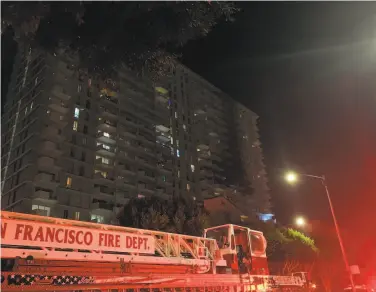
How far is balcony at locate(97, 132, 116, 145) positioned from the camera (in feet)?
208

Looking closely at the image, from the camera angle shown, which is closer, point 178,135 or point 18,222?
point 18,222

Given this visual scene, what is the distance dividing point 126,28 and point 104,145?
59735 millimetres

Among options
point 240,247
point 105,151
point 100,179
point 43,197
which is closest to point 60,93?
point 105,151

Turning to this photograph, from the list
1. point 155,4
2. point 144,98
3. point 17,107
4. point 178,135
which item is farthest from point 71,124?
point 155,4

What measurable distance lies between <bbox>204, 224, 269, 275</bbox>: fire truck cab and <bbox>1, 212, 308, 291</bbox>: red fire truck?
42 millimetres

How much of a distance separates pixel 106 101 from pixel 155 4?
210 ft

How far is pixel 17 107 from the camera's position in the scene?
213 feet

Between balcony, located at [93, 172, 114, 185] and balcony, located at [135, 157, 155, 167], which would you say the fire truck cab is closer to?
balcony, located at [93, 172, 114, 185]

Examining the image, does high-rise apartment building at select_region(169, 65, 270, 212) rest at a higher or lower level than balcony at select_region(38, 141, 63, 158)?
higher

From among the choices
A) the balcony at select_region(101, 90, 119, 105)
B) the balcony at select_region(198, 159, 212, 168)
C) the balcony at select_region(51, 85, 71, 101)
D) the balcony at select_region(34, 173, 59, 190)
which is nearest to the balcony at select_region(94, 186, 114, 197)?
the balcony at select_region(34, 173, 59, 190)

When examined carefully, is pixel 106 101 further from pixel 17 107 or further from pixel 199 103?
pixel 199 103

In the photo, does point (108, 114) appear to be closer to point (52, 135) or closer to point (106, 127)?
point (106, 127)

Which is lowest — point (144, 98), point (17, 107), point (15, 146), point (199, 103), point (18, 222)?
point (18, 222)

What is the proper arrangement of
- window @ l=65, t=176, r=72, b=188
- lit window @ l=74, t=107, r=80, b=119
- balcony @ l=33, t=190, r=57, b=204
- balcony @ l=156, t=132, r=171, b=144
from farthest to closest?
balcony @ l=156, t=132, r=171, b=144 < lit window @ l=74, t=107, r=80, b=119 < window @ l=65, t=176, r=72, b=188 < balcony @ l=33, t=190, r=57, b=204
